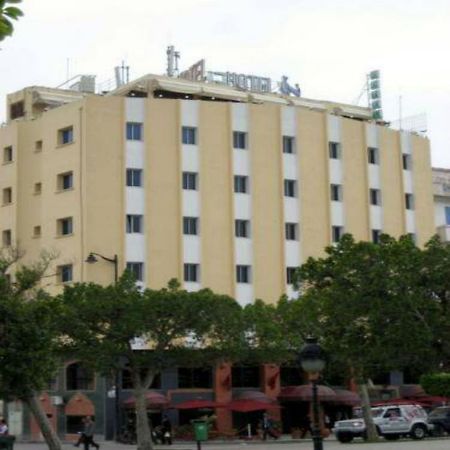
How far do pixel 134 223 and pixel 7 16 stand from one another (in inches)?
1973

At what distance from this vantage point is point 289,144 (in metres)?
63.2

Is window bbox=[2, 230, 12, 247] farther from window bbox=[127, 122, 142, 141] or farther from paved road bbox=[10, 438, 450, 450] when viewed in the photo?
paved road bbox=[10, 438, 450, 450]

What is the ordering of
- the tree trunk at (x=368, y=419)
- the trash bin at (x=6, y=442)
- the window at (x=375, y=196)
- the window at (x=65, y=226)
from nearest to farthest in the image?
the trash bin at (x=6, y=442) < the tree trunk at (x=368, y=419) < the window at (x=65, y=226) < the window at (x=375, y=196)

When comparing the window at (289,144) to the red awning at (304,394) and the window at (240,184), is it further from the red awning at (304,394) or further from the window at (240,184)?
the red awning at (304,394)

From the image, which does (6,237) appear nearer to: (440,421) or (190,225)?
(190,225)

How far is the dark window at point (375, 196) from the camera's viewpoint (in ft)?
216

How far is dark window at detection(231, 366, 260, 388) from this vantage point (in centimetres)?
5881

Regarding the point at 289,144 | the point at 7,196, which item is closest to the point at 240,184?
the point at 289,144

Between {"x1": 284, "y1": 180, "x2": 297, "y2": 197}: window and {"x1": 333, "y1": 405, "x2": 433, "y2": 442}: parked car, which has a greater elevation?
{"x1": 284, "y1": 180, "x2": 297, "y2": 197}: window

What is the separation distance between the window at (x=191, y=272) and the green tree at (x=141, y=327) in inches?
586

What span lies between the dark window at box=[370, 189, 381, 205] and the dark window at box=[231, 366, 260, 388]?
46.4ft

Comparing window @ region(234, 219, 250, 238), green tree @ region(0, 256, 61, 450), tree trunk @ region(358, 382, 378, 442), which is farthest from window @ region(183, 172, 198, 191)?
green tree @ region(0, 256, 61, 450)

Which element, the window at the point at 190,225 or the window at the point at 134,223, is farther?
the window at the point at 190,225

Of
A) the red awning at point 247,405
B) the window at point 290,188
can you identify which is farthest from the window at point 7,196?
the red awning at point 247,405
